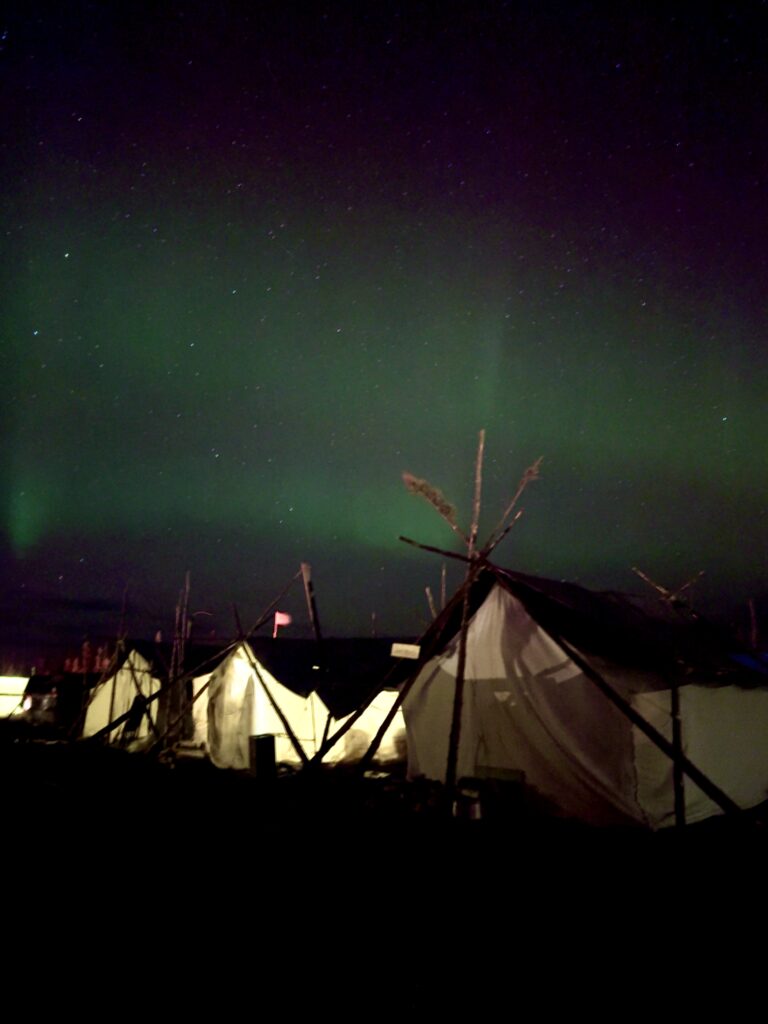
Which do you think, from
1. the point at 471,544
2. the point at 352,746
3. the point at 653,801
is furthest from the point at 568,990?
the point at 352,746

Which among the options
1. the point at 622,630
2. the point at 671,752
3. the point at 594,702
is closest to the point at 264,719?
the point at 594,702

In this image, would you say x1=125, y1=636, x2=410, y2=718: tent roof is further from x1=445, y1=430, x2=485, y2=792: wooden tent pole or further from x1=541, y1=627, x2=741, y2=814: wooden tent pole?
x1=541, y1=627, x2=741, y2=814: wooden tent pole

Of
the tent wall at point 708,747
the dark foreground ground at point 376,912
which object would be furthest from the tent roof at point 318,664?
the tent wall at point 708,747

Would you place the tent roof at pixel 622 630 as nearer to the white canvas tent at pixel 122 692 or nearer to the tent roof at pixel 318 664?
the tent roof at pixel 318 664

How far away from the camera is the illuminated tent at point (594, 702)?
31.8ft

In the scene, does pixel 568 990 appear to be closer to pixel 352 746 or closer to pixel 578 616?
pixel 578 616

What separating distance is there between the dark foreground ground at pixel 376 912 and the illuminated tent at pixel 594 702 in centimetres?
71

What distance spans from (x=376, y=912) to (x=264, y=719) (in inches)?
513

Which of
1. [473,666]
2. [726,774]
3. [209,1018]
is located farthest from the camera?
[473,666]

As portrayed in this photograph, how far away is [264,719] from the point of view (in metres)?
18.6

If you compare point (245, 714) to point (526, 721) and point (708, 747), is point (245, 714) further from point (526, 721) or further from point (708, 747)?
point (708, 747)

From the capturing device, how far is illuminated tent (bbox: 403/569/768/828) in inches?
382

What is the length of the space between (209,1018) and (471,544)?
779 cm

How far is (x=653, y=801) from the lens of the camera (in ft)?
31.7
